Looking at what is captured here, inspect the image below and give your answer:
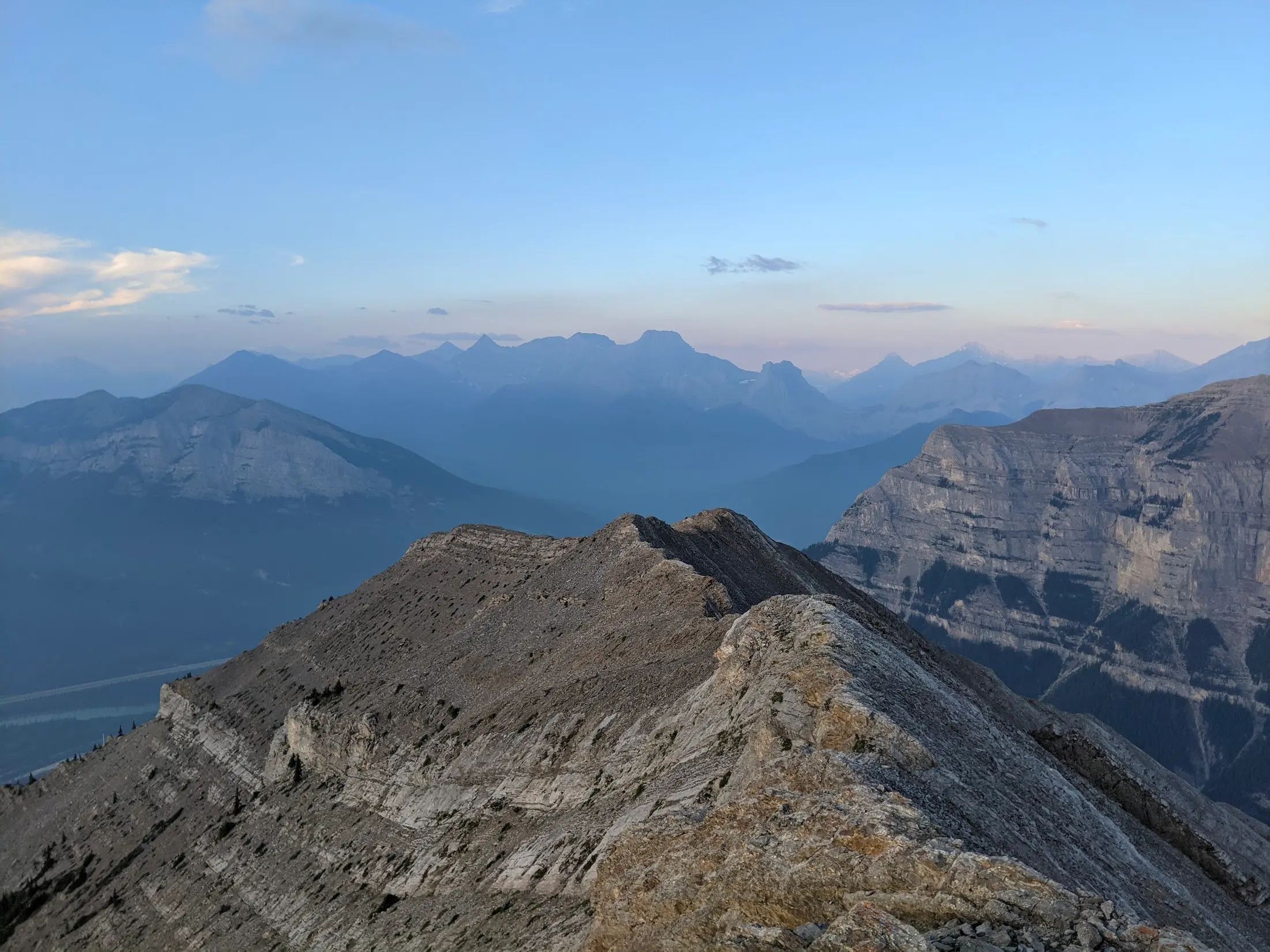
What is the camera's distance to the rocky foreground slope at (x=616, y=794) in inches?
810

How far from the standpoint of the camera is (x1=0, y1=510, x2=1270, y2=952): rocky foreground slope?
20.6m

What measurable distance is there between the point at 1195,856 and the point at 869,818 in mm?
38899

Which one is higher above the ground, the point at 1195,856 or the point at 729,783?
the point at 729,783

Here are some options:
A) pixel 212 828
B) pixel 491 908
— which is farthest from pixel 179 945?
pixel 491 908

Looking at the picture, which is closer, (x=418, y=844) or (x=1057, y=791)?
(x=1057, y=791)

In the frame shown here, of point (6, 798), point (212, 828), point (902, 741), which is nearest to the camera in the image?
point (902, 741)

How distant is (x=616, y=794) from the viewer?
35.3 metres

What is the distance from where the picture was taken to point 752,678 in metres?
34.8

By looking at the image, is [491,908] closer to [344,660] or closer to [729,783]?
[729,783]

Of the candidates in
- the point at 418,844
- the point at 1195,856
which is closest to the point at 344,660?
the point at 418,844

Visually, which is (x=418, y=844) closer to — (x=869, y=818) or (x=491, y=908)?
(x=491, y=908)

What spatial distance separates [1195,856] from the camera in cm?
4859

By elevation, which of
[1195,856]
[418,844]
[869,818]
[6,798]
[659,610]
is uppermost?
[869,818]

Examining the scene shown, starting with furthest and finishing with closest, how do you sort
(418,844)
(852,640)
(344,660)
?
(344,660), (418,844), (852,640)
